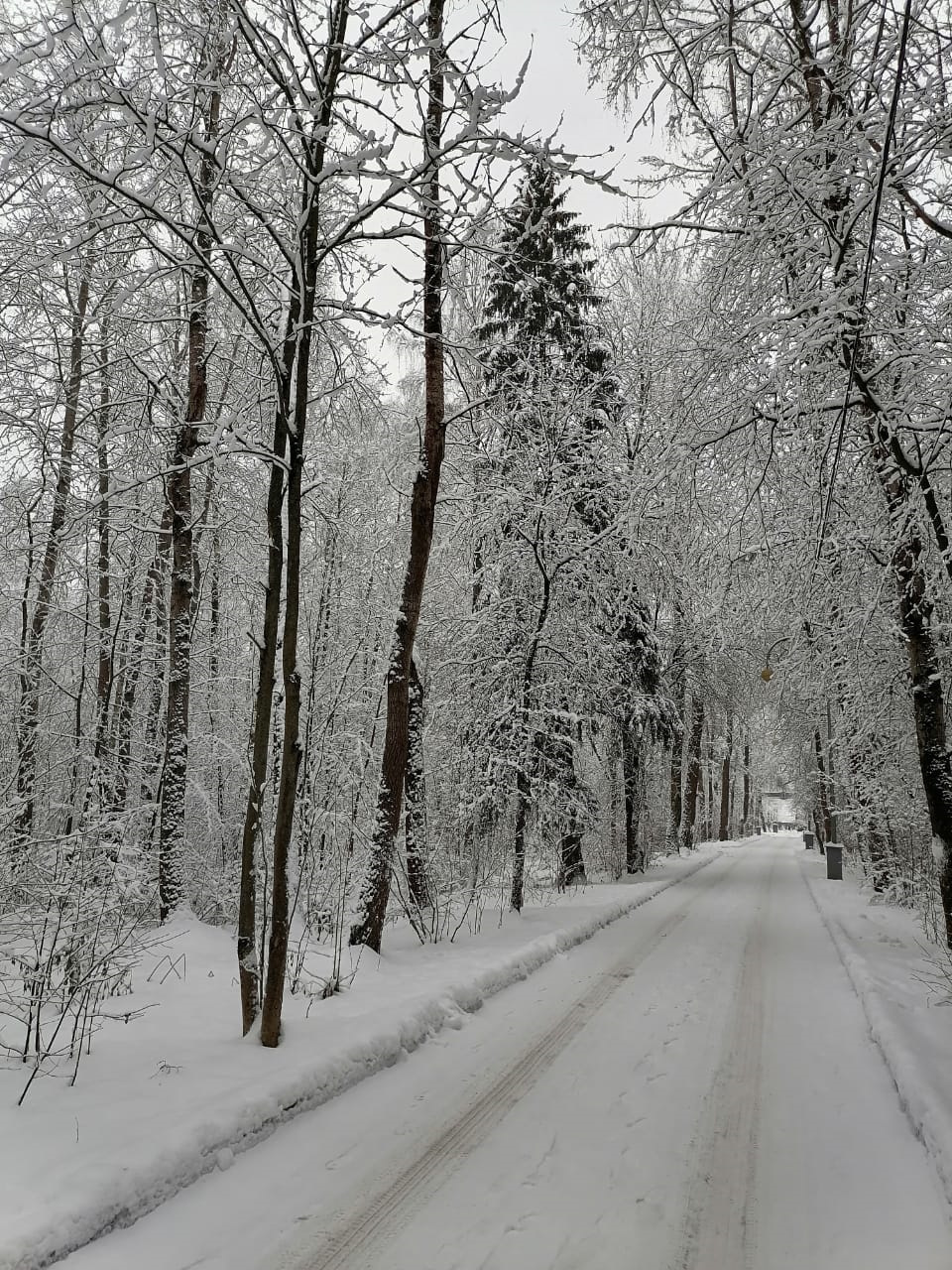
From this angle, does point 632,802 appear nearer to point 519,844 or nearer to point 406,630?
point 519,844

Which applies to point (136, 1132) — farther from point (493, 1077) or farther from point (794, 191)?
point (794, 191)

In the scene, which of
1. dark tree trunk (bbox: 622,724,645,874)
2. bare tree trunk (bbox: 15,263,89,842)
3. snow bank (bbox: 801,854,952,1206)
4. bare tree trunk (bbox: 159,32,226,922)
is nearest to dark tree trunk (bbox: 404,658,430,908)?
bare tree trunk (bbox: 159,32,226,922)

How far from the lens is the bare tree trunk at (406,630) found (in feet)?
26.3

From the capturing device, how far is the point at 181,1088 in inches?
162

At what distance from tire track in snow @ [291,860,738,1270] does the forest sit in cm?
145

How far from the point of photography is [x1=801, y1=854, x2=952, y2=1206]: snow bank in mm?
4242

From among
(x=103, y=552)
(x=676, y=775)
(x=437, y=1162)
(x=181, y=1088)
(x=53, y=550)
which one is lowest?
(x=437, y=1162)

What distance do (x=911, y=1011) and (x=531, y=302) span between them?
14440 millimetres

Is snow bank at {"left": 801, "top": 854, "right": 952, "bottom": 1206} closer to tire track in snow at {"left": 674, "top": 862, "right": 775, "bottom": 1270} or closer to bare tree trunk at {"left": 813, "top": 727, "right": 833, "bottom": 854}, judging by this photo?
tire track in snow at {"left": 674, "top": 862, "right": 775, "bottom": 1270}

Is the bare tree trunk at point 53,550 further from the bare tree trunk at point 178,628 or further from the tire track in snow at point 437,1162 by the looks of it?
the tire track in snow at point 437,1162

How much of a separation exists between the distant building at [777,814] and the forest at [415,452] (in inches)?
3046

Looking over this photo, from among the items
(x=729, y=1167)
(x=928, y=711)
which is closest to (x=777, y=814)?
(x=928, y=711)

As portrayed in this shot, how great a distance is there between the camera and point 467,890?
10.2 metres

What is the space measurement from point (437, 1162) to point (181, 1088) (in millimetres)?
1436
